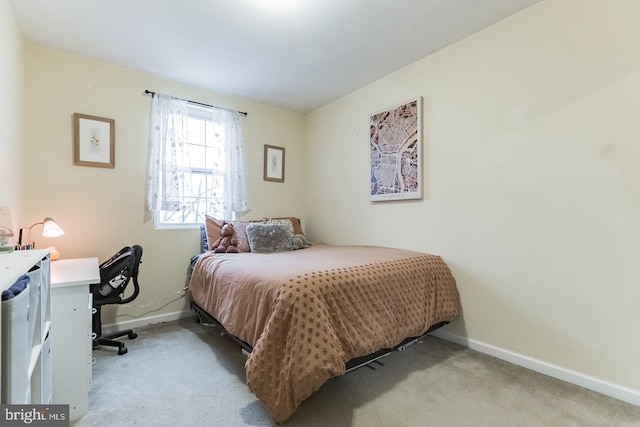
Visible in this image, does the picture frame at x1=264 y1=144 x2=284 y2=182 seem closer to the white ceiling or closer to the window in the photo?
the window

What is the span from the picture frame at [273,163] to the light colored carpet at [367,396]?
2192mm

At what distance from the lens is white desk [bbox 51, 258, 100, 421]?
1.55m

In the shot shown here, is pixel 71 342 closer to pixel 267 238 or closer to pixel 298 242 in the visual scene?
pixel 267 238

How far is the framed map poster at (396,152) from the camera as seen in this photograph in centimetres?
280

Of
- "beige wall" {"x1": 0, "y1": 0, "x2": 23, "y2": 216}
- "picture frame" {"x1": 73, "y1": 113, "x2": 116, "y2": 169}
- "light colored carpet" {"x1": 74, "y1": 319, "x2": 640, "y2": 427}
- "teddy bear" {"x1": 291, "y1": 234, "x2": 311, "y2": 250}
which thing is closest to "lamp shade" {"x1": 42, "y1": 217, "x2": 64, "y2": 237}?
"beige wall" {"x1": 0, "y1": 0, "x2": 23, "y2": 216}

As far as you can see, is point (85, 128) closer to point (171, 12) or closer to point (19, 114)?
point (19, 114)

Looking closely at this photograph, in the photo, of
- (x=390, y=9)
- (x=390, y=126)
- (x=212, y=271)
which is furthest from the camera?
(x=390, y=126)

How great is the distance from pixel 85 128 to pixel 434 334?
11.8 feet

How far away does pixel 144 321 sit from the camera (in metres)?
2.94

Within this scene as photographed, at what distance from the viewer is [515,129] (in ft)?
7.22

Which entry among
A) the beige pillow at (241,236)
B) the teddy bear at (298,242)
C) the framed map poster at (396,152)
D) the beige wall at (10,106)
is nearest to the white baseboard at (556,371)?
the framed map poster at (396,152)

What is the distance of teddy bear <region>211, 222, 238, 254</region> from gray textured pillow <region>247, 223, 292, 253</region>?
157mm

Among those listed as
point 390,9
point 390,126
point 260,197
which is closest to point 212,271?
point 260,197

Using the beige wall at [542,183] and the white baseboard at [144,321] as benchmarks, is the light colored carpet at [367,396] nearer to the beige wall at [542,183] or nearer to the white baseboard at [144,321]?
the beige wall at [542,183]
